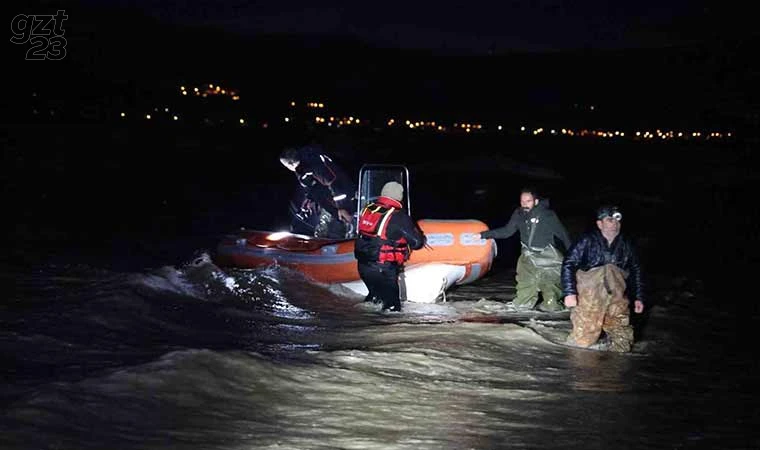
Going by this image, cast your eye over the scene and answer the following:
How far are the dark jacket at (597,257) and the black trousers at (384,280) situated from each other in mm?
2335

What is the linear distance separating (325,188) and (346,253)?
1273 millimetres

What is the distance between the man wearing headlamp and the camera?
798 centimetres

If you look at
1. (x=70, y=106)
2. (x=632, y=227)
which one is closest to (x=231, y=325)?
(x=632, y=227)

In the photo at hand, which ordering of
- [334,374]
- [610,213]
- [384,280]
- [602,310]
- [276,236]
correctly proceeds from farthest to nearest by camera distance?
[276,236], [384,280], [602,310], [610,213], [334,374]

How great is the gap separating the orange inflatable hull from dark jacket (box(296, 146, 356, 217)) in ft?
2.03

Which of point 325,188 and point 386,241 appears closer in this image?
point 386,241

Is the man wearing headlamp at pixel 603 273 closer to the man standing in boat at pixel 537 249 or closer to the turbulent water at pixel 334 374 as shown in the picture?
the turbulent water at pixel 334 374

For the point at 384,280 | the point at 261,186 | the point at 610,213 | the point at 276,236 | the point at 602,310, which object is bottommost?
the point at 602,310

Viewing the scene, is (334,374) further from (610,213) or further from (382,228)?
(382,228)

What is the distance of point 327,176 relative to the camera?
483 inches

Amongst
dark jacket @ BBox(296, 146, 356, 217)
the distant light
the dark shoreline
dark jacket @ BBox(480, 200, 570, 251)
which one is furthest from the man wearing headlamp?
the dark shoreline

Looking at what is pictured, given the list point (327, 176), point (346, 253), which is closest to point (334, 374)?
point (346, 253)

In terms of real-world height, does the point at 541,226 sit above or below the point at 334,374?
above

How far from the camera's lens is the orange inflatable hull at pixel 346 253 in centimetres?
1141
